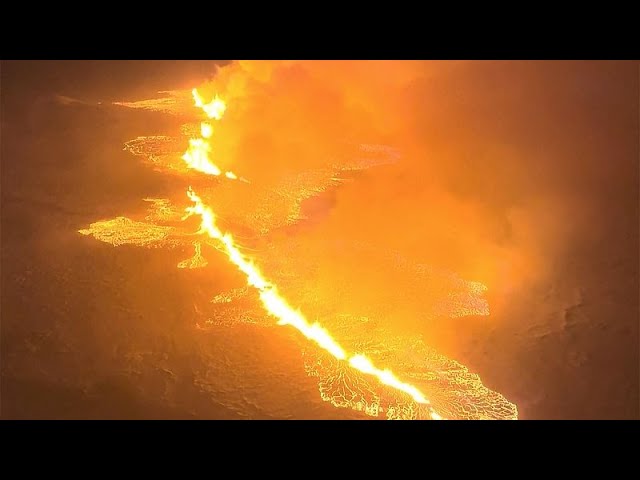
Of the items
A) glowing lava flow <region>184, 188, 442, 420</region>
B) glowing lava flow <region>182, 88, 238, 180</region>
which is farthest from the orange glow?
glowing lava flow <region>184, 188, 442, 420</region>

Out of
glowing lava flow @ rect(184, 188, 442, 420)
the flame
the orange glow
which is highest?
the flame

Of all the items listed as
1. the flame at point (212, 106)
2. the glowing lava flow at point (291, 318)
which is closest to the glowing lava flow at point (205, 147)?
the flame at point (212, 106)

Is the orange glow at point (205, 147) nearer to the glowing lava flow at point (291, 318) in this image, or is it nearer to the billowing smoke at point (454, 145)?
the billowing smoke at point (454, 145)

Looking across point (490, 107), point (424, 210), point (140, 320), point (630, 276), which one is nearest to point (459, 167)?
point (424, 210)

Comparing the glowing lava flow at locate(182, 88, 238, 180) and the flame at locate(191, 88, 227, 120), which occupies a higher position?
the flame at locate(191, 88, 227, 120)

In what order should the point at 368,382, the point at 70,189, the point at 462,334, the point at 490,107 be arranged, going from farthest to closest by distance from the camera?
the point at 490,107 < the point at 70,189 < the point at 462,334 < the point at 368,382

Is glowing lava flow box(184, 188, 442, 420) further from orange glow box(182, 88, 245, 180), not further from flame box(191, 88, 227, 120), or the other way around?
flame box(191, 88, 227, 120)

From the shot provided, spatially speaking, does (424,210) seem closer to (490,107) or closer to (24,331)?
(490,107)
